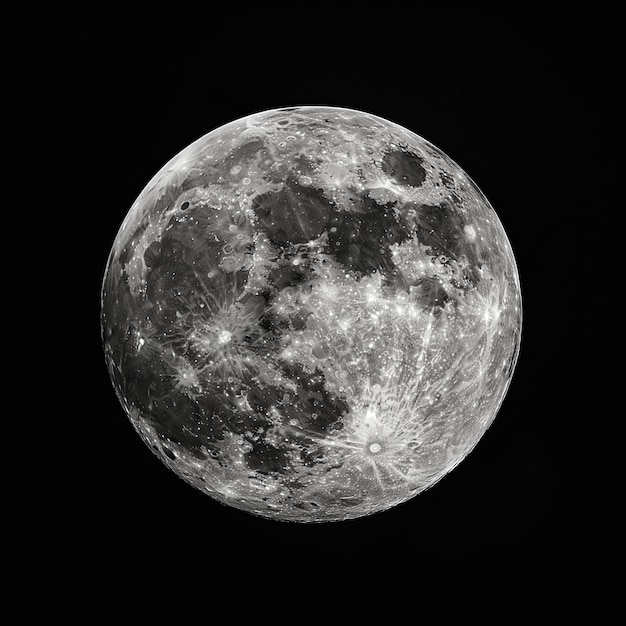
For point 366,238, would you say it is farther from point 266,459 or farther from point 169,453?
point 169,453

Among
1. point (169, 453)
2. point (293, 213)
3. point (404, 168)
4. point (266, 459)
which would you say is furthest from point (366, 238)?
point (169, 453)

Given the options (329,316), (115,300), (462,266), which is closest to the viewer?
(329,316)

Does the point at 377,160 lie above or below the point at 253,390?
above

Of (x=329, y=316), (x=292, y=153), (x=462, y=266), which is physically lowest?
Result: (x=329, y=316)

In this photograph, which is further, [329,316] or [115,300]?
[115,300]

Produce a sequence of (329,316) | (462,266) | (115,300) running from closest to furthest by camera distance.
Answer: (329,316), (462,266), (115,300)

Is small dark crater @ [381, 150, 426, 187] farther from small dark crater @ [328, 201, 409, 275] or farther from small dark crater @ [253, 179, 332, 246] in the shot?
small dark crater @ [253, 179, 332, 246]

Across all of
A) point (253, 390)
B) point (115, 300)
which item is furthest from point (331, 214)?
point (115, 300)

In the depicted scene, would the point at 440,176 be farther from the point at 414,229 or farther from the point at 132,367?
the point at 132,367

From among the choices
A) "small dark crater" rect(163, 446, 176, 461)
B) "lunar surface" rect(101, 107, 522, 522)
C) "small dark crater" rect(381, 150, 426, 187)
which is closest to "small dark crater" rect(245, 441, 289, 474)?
"lunar surface" rect(101, 107, 522, 522)
